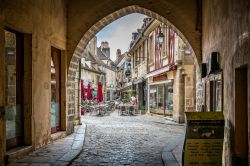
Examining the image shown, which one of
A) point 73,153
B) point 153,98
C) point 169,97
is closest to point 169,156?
point 73,153

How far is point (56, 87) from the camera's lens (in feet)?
33.1

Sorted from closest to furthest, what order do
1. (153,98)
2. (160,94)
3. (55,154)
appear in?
(55,154), (160,94), (153,98)

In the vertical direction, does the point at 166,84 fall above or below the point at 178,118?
above

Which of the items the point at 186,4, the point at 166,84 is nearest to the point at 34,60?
the point at 186,4

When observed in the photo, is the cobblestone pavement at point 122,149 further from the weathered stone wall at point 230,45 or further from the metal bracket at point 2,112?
the weathered stone wall at point 230,45

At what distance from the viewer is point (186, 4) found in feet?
33.9

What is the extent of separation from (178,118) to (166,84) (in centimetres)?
379

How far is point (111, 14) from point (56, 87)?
9.22 ft

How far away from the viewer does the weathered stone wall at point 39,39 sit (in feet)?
22.8

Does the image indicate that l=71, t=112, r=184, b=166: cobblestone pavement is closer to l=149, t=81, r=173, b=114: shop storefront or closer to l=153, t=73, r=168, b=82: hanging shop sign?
l=149, t=81, r=173, b=114: shop storefront

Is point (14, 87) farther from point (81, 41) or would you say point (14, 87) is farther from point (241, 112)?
point (241, 112)

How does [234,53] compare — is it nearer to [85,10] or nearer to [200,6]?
[200,6]

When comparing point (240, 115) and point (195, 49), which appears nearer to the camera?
point (240, 115)

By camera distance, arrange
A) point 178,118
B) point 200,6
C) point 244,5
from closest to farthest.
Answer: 1. point 244,5
2. point 200,6
3. point 178,118
